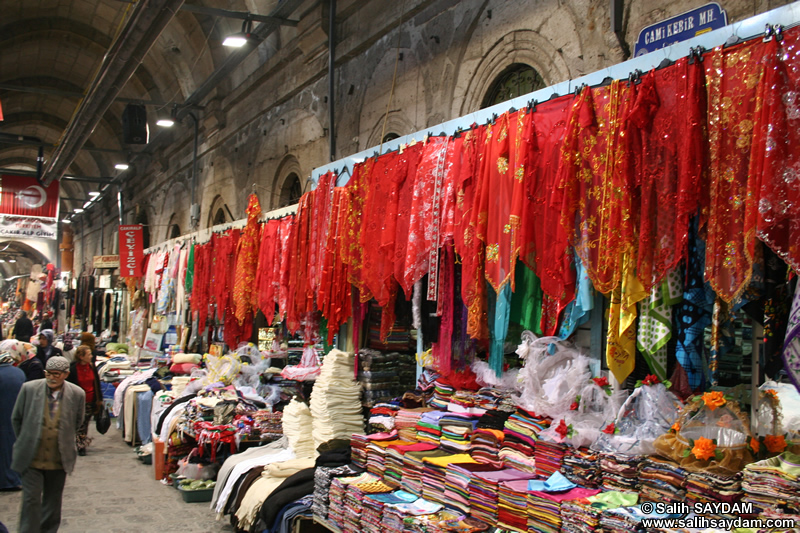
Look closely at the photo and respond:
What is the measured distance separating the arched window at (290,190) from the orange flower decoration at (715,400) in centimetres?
794

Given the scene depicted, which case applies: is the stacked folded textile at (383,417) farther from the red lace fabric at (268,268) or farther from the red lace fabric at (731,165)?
the red lace fabric at (731,165)

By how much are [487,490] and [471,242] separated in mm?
1359

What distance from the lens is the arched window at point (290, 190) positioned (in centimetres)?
1001

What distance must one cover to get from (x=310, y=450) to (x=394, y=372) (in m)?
1.06

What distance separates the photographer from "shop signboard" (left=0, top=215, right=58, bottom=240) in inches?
771

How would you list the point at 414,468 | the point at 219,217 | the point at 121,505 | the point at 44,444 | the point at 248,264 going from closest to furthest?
the point at 414,468 → the point at 44,444 → the point at 121,505 → the point at 248,264 → the point at 219,217

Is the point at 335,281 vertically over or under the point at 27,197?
under

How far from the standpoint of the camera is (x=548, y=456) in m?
3.26

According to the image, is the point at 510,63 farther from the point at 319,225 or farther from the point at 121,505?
the point at 121,505

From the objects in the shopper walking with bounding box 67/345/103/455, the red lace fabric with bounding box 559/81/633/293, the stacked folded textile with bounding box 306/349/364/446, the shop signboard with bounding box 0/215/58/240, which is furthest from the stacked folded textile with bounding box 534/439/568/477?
the shop signboard with bounding box 0/215/58/240

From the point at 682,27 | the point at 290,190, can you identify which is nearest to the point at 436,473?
the point at 682,27

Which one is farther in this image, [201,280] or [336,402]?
[201,280]

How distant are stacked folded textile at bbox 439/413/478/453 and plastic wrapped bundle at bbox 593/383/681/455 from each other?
101 cm

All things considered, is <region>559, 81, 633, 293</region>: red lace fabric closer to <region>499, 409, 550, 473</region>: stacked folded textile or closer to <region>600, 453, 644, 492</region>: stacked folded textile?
<region>600, 453, 644, 492</region>: stacked folded textile
